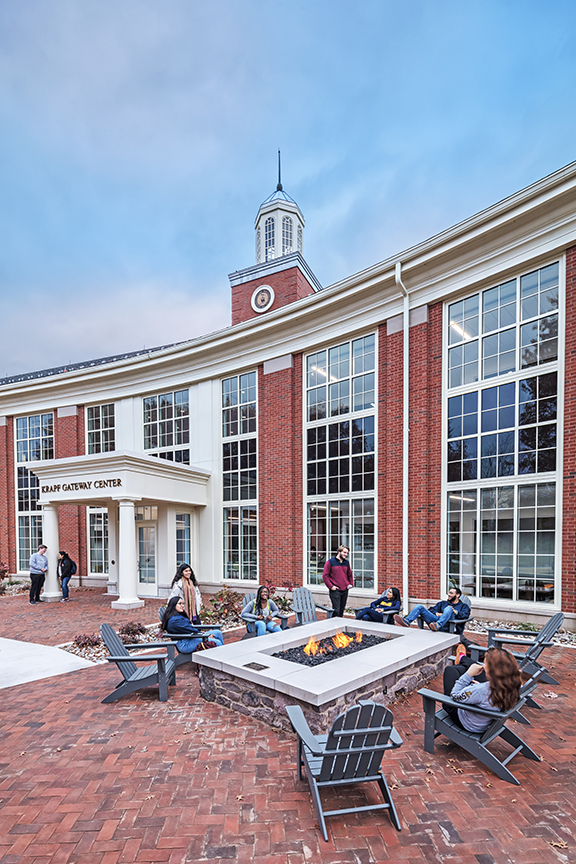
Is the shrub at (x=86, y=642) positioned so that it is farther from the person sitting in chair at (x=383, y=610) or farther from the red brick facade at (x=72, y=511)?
the red brick facade at (x=72, y=511)

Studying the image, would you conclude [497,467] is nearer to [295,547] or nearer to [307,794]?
[295,547]

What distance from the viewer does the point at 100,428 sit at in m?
17.5

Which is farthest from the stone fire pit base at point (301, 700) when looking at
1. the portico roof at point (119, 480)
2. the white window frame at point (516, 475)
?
the portico roof at point (119, 480)

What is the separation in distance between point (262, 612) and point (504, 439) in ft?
19.6

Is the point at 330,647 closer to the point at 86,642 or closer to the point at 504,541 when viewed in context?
the point at 86,642

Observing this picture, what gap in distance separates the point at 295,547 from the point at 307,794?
30.1 feet

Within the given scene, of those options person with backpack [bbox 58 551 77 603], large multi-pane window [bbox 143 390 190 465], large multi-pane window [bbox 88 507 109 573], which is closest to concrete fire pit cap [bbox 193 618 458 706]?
person with backpack [bbox 58 551 77 603]

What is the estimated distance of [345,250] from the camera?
14700 centimetres

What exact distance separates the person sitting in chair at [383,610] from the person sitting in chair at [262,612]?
1622 mm

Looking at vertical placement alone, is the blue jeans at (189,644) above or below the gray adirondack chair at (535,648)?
below

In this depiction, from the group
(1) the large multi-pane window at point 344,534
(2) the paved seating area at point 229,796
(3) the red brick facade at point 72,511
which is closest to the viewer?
(2) the paved seating area at point 229,796

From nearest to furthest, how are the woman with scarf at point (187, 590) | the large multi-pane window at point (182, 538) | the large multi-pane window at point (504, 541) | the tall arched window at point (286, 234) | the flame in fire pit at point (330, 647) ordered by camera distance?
Result: the flame in fire pit at point (330, 647) < the woman with scarf at point (187, 590) < the large multi-pane window at point (504, 541) < the large multi-pane window at point (182, 538) < the tall arched window at point (286, 234)

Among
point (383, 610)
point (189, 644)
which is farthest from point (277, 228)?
point (189, 644)

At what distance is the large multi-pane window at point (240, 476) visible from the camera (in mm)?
13859
